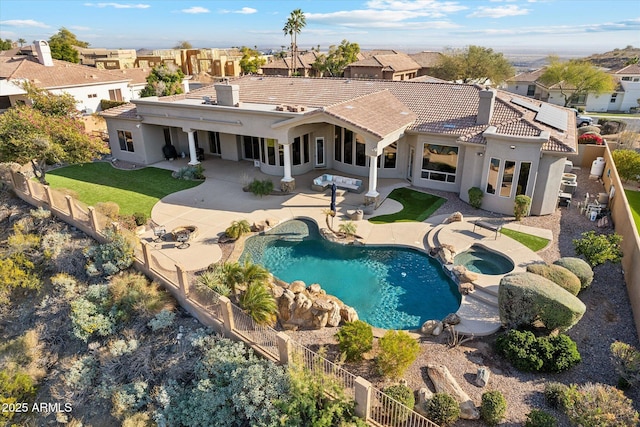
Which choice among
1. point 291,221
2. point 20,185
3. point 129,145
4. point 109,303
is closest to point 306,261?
point 291,221

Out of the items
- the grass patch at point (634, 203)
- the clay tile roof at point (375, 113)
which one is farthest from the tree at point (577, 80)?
the clay tile roof at point (375, 113)

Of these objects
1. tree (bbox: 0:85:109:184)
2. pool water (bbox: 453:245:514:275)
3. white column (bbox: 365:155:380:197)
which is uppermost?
tree (bbox: 0:85:109:184)

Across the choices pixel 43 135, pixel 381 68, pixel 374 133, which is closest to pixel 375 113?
pixel 374 133

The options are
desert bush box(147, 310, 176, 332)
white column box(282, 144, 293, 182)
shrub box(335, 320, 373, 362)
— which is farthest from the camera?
white column box(282, 144, 293, 182)

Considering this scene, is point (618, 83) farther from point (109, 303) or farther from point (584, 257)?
point (109, 303)

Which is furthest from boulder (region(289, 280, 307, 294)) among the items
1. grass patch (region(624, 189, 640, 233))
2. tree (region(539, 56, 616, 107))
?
tree (region(539, 56, 616, 107))

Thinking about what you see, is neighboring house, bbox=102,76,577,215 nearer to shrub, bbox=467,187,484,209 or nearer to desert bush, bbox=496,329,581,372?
shrub, bbox=467,187,484,209
